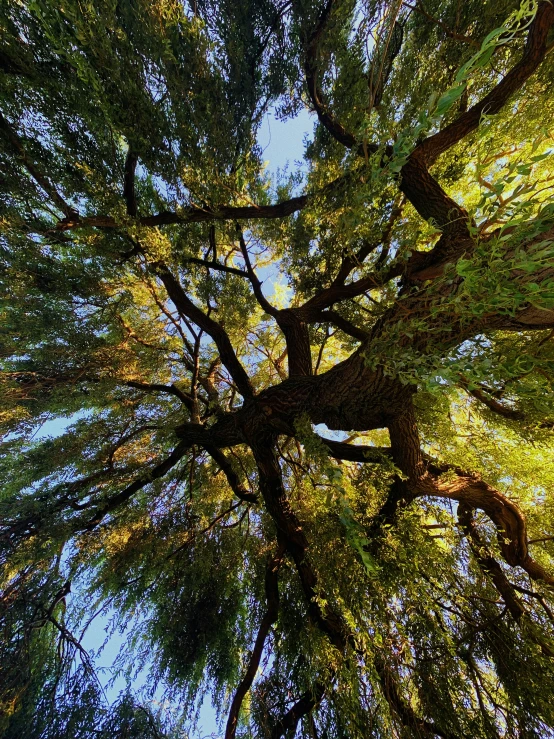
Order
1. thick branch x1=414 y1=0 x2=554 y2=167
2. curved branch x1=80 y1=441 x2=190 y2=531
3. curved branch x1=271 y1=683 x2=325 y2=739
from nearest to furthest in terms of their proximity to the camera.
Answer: thick branch x1=414 y1=0 x2=554 y2=167, curved branch x1=271 y1=683 x2=325 y2=739, curved branch x1=80 y1=441 x2=190 y2=531

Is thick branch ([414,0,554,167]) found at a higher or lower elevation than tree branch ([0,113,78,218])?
lower

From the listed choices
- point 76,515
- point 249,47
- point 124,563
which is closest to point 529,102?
point 249,47

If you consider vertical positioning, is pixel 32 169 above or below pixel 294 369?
above

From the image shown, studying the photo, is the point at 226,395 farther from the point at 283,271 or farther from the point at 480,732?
the point at 480,732

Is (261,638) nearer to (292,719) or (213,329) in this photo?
(292,719)

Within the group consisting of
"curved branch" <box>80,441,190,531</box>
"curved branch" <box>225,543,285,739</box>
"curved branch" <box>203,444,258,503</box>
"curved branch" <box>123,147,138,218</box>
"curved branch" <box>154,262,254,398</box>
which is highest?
"curved branch" <box>123,147,138,218</box>

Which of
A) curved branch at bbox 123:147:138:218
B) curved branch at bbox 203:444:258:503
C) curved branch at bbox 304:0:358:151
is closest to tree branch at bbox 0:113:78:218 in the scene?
curved branch at bbox 123:147:138:218

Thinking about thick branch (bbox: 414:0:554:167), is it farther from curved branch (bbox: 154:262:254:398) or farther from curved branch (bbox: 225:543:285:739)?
curved branch (bbox: 225:543:285:739)

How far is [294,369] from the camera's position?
3422mm

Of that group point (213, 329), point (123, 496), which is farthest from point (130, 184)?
point (123, 496)

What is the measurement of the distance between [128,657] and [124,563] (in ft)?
2.83

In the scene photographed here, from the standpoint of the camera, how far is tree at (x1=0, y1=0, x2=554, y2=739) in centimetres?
192

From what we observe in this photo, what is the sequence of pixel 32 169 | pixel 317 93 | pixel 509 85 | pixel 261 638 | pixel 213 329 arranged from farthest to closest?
pixel 213 329
pixel 261 638
pixel 317 93
pixel 32 169
pixel 509 85

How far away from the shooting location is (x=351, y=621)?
199 cm
